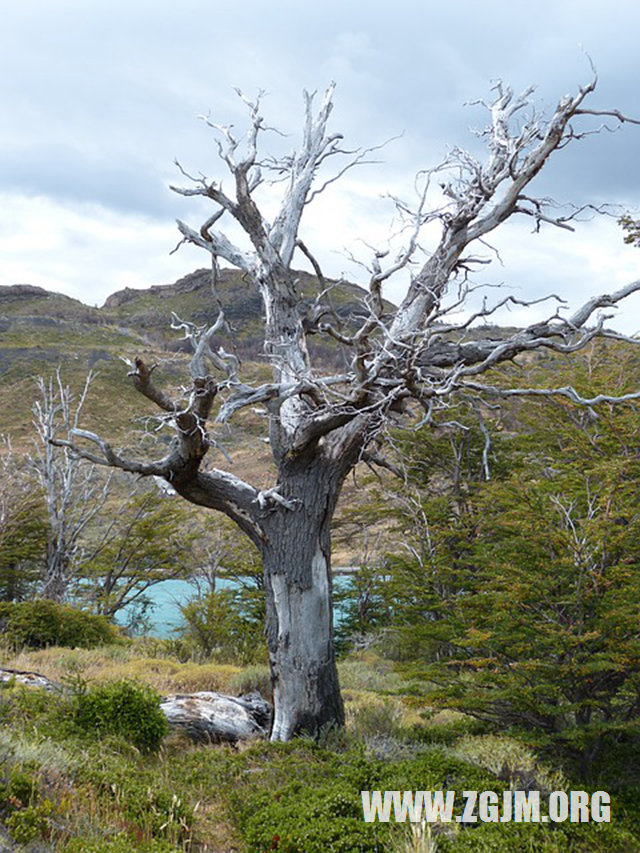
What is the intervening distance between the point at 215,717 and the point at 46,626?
6.31m

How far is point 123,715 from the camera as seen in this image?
6.84 meters

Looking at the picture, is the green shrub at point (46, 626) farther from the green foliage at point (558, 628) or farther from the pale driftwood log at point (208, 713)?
the green foliage at point (558, 628)

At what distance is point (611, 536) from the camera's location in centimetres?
663

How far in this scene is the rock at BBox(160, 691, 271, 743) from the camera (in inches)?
303

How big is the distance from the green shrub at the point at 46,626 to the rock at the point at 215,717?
17.6 feet

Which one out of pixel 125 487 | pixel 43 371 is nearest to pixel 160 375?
pixel 43 371

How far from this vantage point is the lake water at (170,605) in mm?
18703

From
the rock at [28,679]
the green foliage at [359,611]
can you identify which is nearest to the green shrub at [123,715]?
the rock at [28,679]

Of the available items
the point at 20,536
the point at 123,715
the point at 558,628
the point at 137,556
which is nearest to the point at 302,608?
the point at 123,715

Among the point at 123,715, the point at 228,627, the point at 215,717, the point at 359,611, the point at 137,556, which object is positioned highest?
the point at 137,556

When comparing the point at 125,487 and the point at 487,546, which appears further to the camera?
the point at 125,487

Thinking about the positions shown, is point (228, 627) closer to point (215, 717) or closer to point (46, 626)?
point (46, 626)

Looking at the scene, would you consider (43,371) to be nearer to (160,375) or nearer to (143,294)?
(160,375)

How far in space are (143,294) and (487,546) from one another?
10665 centimetres
